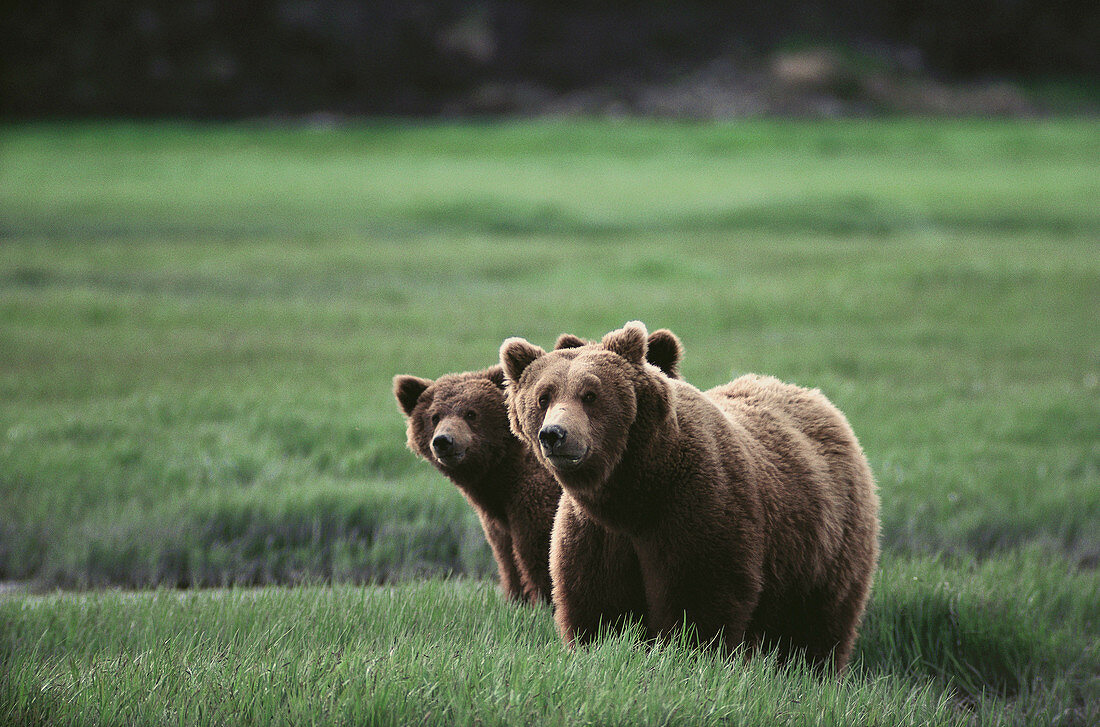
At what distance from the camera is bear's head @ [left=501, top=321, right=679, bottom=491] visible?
306 cm

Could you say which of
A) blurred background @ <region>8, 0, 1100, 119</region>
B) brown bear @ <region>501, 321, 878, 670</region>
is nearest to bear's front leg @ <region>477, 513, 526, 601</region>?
brown bear @ <region>501, 321, 878, 670</region>

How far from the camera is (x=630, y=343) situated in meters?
3.31

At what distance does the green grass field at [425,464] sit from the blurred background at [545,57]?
21.9 meters

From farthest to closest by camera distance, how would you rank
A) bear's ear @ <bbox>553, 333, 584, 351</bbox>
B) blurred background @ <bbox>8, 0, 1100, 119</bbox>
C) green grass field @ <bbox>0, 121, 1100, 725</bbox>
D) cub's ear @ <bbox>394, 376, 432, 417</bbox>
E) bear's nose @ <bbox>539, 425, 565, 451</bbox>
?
blurred background @ <bbox>8, 0, 1100, 119</bbox> → cub's ear @ <bbox>394, 376, 432, 417</bbox> → bear's ear @ <bbox>553, 333, 584, 351</bbox> → green grass field @ <bbox>0, 121, 1100, 725</bbox> → bear's nose @ <bbox>539, 425, 565, 451</bbox>

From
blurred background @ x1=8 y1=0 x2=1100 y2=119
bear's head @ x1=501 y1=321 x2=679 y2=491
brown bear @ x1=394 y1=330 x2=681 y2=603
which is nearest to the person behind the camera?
bear's head @ x1=501 y1=321 x2=679 y2=491

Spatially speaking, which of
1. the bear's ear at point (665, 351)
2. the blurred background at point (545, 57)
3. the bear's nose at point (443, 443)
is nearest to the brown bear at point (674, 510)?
the bear's ear at point (665, 351)

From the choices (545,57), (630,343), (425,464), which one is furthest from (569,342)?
(545,57)

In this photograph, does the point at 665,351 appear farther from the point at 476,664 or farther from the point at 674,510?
the point at 476,664

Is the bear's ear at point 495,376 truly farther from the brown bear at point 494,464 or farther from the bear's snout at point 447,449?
the bear's snout at point 447,449

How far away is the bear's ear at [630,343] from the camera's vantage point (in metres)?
3.30

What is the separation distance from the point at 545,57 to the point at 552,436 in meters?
47.1

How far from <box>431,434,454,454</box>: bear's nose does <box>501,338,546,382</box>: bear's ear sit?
569mm

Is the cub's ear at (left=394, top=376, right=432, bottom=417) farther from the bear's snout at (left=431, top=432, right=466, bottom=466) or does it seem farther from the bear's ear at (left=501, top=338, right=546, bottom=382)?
the bear's ear at (left=501, top=338, right=546, bottom=382)

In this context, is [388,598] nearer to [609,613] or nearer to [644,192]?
[609,613]
